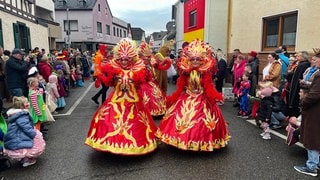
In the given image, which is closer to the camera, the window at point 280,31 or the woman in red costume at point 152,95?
the woman in red costume at point 152,95

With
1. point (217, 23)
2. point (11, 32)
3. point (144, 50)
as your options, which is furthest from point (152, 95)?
point (11, 32)

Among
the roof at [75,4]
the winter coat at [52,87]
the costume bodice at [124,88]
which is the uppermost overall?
the roof at [75,4]

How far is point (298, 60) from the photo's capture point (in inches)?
266

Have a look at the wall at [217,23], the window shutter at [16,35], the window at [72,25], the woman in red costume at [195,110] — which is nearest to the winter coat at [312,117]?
the woman in red costume at [195,110]

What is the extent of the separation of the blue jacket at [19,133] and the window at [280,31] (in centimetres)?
889

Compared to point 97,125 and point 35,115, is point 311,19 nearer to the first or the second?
point 97,125

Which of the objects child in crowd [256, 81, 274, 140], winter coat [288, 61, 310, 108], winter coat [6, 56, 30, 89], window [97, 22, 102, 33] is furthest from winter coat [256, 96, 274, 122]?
window [97, 22, 102, 33]

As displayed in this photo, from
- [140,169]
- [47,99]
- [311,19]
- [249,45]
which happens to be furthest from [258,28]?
[140,169]

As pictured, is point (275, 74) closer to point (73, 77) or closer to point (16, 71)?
point (16, 71)

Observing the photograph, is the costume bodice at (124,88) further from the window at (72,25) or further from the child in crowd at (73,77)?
the window at (72,25)

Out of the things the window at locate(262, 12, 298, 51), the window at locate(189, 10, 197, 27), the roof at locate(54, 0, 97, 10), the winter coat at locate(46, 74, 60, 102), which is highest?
the roof at locate(54, 0, 97, 10)

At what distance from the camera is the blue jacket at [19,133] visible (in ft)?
14.8

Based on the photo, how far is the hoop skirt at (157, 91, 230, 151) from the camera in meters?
4.91

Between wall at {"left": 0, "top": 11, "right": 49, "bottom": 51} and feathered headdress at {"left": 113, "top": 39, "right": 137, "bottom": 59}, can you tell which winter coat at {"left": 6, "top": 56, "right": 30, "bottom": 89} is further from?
wall at {"left": 0, "top": 11, "right": 49, "bottom": 51}
